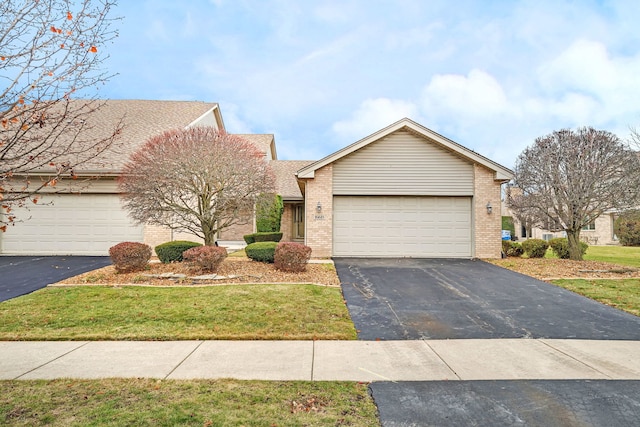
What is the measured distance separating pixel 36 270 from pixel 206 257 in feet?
18.8

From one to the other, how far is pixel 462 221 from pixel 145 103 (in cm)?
1821

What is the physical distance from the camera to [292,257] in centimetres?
1035

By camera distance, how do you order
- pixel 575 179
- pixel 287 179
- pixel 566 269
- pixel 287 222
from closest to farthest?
pixel 566 269 < pixel 575 179 < pixel 287 222 < pixel 287 179

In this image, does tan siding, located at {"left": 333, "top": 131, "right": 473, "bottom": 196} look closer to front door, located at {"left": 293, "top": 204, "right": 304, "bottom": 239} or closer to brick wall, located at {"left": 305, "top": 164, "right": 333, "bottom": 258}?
brick wall, located at {"left": 305, "top": 164, "right": 333, "bottom": 258}

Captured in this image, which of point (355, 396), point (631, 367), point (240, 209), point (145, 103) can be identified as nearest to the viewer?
point (355, 396)

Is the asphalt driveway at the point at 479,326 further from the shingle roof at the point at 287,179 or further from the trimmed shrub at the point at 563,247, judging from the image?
the shingle roof at the point at 287,179

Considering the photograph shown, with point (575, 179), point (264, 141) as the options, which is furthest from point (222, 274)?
point (264, 141)

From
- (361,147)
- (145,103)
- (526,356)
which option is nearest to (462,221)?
(361,147)

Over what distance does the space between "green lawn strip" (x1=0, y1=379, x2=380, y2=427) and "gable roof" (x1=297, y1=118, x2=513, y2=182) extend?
10.8 meters

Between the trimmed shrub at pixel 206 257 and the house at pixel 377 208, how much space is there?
4.69 metres

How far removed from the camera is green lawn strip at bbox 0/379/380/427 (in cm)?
312

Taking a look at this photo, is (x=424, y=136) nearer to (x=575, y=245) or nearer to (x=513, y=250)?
(x=513, y=250)

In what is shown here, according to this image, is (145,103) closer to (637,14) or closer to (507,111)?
(507,111)

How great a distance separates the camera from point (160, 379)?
13.1ft
